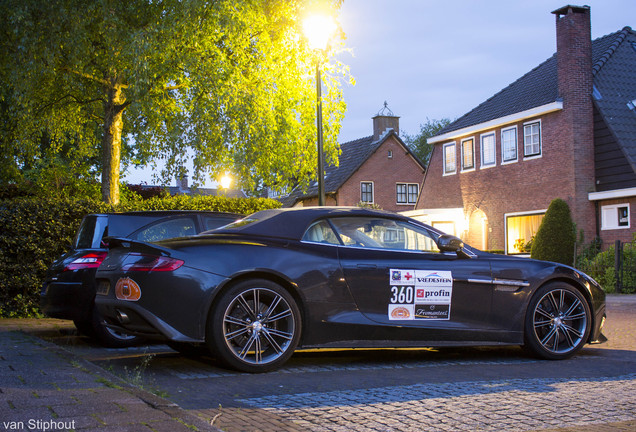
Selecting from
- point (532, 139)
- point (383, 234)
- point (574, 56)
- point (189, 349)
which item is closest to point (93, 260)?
point (189, 349)

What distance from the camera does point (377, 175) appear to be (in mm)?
50281

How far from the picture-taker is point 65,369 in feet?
18.7

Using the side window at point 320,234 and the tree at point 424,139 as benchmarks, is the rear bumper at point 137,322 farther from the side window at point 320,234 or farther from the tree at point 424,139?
the tree at point 424,139

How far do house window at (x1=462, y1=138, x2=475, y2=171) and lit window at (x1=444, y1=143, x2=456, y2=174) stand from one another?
0.82m

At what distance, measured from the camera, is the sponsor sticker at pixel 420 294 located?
671 centimetres

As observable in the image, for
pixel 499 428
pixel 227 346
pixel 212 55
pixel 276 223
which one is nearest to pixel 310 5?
pixel 212 55

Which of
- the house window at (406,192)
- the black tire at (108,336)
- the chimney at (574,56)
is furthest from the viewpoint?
the house window at (406,192)

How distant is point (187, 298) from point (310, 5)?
12.6 meters

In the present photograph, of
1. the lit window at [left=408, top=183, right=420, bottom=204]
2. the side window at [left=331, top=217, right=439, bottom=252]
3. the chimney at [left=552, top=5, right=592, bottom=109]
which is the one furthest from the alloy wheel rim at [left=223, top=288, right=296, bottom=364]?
the lit window at [left=408, top=183, right=420, bottom=204]

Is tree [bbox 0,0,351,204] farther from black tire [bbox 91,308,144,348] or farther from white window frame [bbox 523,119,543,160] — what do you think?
white window frame [bbox 523,119,543,160]

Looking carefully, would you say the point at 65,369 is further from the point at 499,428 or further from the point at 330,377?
the point at 499,428

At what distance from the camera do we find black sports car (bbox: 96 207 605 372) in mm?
6070

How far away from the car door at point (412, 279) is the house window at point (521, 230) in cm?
2197

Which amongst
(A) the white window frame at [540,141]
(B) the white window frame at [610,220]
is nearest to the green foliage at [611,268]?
(B) the white window frame at [610,220]
